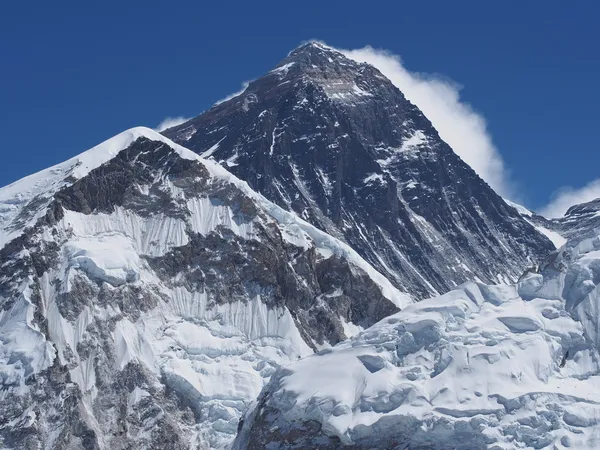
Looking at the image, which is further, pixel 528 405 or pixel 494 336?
pixel 494 336

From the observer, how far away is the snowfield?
169 meters

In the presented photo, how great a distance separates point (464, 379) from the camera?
17562 centimetres

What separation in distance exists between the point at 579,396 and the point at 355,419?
944 inches

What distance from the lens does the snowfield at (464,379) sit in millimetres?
169250

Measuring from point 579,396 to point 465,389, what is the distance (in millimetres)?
12094

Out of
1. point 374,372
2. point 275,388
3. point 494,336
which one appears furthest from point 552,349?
point 275,388

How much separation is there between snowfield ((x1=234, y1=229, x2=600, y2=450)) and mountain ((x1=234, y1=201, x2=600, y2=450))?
0.12 metres

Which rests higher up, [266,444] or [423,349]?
[423,349]

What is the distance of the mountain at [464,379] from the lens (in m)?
169

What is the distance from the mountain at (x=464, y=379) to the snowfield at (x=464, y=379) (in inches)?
4.6

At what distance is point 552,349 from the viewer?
18138cm

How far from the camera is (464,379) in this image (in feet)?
576

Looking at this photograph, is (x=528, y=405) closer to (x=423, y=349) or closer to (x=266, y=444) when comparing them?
(x=423, y=349)

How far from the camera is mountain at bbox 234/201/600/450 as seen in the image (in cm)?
16925
